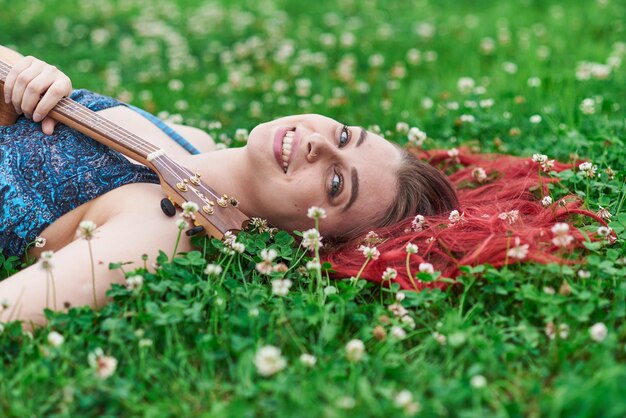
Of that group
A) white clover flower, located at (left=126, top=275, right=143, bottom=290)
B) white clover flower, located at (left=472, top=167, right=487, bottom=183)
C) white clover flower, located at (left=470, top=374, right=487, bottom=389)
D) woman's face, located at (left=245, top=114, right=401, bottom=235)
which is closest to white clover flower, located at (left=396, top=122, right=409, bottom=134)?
white clover flower, located at (left=472, top=167, right=487, bottom=183)

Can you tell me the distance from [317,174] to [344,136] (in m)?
0.28

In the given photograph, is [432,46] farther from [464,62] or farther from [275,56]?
[275,56]

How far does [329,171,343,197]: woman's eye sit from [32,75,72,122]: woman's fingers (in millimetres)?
1384

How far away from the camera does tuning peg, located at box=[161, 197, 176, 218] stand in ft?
11.3

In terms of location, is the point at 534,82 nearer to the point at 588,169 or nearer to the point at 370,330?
the point at 588,169

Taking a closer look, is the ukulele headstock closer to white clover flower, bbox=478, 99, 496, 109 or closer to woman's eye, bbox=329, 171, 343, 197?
woman's eye, bbox=329, 171, 343, 197

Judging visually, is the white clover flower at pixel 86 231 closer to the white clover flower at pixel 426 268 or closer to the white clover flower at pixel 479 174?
the white clover flower at pixel 426 268

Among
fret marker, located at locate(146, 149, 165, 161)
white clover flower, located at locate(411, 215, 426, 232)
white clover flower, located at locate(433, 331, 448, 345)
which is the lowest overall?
white clover flower, located at locate(433, 331, 448, 345)

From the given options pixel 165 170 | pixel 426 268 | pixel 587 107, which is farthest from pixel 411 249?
pixel 587 107

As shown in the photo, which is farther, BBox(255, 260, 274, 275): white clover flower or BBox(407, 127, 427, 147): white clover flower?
BBox(407, 127, 427, 147): white clover flower

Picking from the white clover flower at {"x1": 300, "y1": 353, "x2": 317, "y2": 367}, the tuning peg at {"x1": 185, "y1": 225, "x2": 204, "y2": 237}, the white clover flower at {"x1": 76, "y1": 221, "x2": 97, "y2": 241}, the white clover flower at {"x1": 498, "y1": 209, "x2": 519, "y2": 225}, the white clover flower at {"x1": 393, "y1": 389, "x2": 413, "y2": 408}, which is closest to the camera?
the white clover flower at {"x1": 393, "y1": 389, "x2": 413, "y2": 408}

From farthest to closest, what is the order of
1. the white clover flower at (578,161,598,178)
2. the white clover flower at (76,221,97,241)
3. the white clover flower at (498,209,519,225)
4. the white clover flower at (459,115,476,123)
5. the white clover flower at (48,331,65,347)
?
the white clover flower at (459,115,476,123) < the white clover flower at (578,161,598,178) < the white clover flower at (498,209,519,225) < the white clover flower at (76,221,97,241) < the white clover flower at (48,331,65,347)

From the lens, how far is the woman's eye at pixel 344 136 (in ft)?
12.2

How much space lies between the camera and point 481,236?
11.3ft
